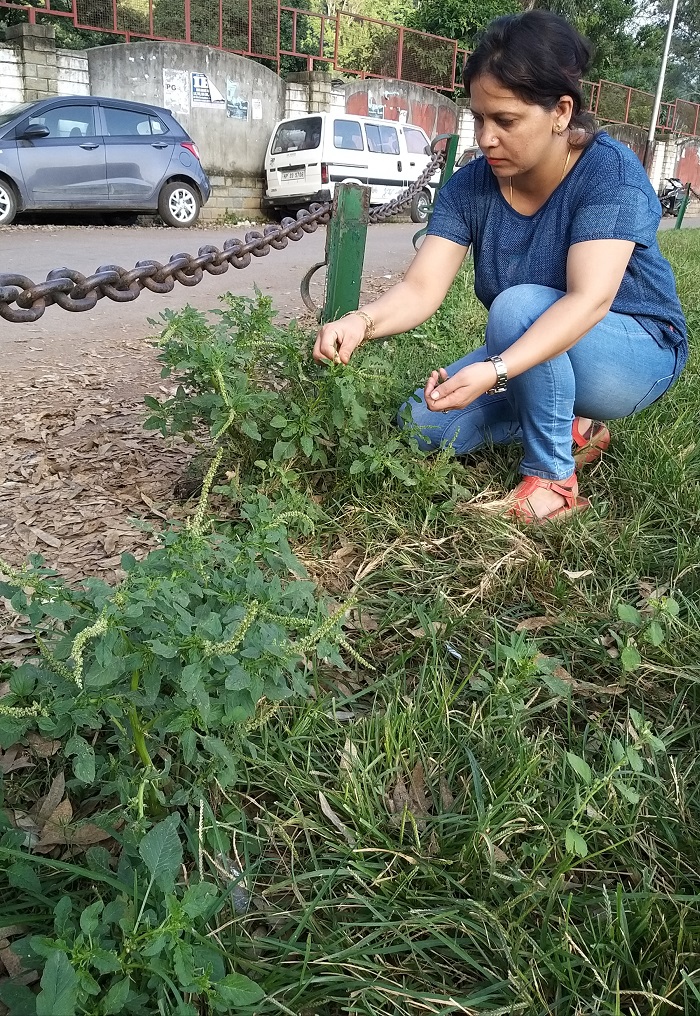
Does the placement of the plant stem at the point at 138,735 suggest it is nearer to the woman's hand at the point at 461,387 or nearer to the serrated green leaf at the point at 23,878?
the serrated green leaf at the point at 23,878

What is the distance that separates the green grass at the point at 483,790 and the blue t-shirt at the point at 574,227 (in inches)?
28.9

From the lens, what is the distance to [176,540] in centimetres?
154

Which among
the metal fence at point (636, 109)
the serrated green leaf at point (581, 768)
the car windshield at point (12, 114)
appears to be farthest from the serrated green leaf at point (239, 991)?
the metal fence at point (636, 109)

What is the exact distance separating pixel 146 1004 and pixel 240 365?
5.23ft

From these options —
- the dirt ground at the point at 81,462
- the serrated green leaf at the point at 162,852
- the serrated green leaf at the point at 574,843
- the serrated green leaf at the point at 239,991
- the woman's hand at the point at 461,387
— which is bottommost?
the dirt ground at the point at 81,462

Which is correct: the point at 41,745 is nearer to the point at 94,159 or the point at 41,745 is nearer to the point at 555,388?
the point at 555,388

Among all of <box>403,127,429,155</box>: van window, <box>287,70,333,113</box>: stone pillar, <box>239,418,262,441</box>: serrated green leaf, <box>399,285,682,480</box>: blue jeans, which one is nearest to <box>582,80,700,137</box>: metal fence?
<box>287,70,333,113</box>: stone pillar

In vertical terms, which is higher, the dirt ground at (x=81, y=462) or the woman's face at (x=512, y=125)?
the woman's face at (x=512, y=125)

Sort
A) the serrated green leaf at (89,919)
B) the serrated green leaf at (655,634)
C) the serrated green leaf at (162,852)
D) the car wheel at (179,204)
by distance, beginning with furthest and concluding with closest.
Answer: the car wheel at (179,204) < the serrated green leaf at (655,634) < the serrated green leaf at (162,852) < the serrated green leaf at (89,919)

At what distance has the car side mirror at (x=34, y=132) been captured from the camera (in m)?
10.4

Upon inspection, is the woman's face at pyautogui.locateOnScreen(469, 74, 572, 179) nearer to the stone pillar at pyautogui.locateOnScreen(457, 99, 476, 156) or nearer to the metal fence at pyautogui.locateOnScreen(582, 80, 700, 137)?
the stone pillar at pyautogui.locateOnScreen(457, 99, 476, 156)

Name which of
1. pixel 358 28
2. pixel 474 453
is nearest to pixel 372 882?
pixel 474 453

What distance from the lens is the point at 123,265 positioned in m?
7.81

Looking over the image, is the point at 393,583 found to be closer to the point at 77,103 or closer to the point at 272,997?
the point at 272,997
